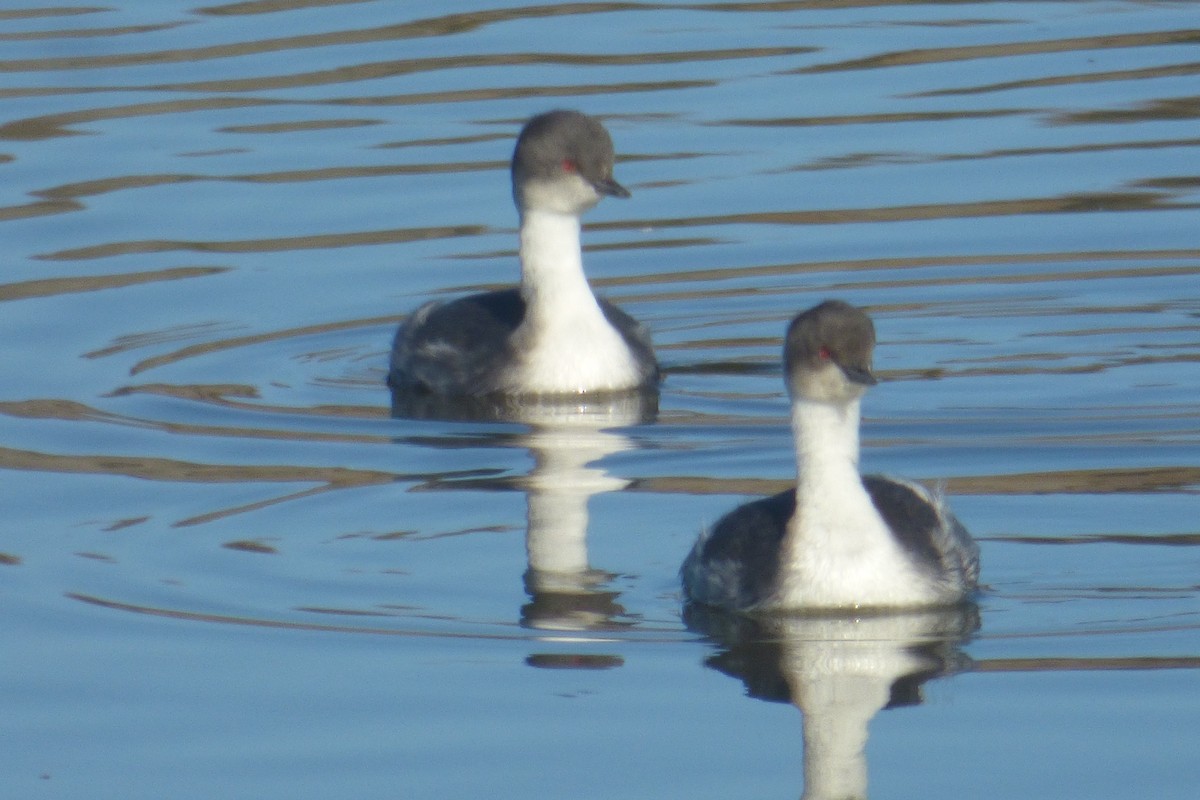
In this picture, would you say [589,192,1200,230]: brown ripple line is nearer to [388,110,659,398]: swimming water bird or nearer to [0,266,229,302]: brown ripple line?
[0,266,229,302]: brown ripple line

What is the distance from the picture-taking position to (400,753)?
870 cm

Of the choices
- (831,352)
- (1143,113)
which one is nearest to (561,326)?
(831,352)

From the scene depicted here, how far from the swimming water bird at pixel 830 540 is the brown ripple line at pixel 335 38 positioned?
41.6 feet

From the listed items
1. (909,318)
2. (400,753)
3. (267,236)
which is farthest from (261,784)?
(267,236)

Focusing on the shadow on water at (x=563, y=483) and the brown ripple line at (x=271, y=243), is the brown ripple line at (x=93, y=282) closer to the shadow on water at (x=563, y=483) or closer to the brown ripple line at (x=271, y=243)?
the brown ripple line at (x=271, y=243)

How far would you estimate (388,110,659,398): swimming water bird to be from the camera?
13992 millimetres

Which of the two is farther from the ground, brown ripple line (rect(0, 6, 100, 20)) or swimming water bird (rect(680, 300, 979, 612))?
brown ripple line (rect(0, 6, 100, 20))

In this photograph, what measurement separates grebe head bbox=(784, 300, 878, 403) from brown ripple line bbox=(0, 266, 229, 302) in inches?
286

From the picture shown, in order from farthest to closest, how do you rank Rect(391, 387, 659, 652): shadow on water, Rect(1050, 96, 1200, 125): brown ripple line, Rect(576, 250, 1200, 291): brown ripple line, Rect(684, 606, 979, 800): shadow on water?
1. Rect(1050, 96, 1200, 125): brown ripple line
2. Rect(576, 250, 1200, 291): brown ripple line
3. Rect(391, 387, 659, 652): shadow on water
4. Rect(684, 606, 979, 800): shadow on water

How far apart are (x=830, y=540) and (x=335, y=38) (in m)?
13.2

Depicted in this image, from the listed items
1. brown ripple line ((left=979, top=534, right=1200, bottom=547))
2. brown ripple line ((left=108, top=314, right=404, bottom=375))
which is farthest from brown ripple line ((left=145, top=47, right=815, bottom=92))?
brown ripple line ((left=979, top=534, right=1200, bottom=547))

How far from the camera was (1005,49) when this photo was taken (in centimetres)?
2138

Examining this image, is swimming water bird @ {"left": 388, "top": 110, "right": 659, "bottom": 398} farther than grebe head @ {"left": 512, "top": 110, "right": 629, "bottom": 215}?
No

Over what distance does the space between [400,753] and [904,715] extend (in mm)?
1568
